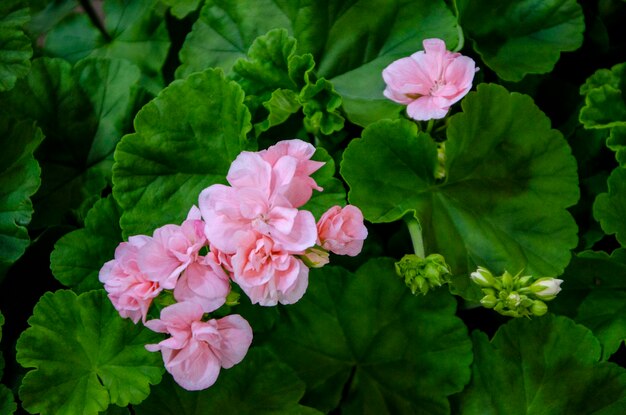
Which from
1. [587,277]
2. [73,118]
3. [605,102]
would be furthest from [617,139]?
[73,118]

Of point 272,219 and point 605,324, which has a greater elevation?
point 272,219

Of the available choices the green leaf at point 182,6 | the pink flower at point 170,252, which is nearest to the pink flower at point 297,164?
the pink flower at point 170,252

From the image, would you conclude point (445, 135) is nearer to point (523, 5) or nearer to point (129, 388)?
point (523, 5)

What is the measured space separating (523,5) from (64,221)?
76cm


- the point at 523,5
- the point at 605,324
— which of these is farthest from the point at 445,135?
the point at 605,324

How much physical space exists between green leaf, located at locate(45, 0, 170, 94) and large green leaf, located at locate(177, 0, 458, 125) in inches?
7.5

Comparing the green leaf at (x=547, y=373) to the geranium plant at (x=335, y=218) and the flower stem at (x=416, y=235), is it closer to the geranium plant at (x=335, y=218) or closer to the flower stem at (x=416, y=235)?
the geranium plant at (x=335, y=218)

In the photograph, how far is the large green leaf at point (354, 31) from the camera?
1.07 m

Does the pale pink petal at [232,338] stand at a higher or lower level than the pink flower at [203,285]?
lower

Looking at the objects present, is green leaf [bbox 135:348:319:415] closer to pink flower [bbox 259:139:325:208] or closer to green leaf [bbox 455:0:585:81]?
pink flower [bbox 259:139:325:208]

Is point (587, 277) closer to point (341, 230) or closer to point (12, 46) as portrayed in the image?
point (341, 230)

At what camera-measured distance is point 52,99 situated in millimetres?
1136

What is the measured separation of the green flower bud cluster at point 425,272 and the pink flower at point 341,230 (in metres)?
0.10

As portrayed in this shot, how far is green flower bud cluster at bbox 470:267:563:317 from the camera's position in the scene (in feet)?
2.84
